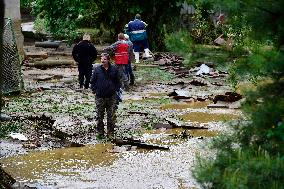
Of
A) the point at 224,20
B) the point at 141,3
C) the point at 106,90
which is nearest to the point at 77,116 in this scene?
the point at 106,90

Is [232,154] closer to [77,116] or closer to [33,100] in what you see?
[77,116]

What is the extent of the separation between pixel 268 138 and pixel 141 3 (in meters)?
25.7

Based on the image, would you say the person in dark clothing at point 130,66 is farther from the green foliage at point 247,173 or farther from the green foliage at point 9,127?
the green foliage at point 247,173

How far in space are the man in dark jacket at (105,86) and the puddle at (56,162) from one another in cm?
92

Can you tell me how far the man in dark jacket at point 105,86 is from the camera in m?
13.0

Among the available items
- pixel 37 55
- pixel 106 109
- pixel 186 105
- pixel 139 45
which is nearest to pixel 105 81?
pixel 106 109

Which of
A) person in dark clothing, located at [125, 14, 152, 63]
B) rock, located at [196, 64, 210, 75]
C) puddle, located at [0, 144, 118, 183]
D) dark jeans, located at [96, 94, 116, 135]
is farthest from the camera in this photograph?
person in dark clothing, located at [125, 14, 152, 63]

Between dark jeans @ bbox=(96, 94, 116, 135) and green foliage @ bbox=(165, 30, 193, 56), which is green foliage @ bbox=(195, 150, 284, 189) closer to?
green foliage @ bbox=(165, 30, 193, 56)

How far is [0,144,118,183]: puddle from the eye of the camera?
1063 centimetres

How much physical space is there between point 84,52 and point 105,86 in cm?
765

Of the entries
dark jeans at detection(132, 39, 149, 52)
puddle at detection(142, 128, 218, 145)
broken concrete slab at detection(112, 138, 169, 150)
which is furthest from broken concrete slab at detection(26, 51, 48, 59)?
broken concrete slab at detection(112, 138, 169, 150)

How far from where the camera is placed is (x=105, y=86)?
12992 millimetres

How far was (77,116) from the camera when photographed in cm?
1566

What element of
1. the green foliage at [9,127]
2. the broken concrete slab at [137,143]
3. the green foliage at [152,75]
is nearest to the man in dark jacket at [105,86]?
the broken concrete slab at [137,143]
